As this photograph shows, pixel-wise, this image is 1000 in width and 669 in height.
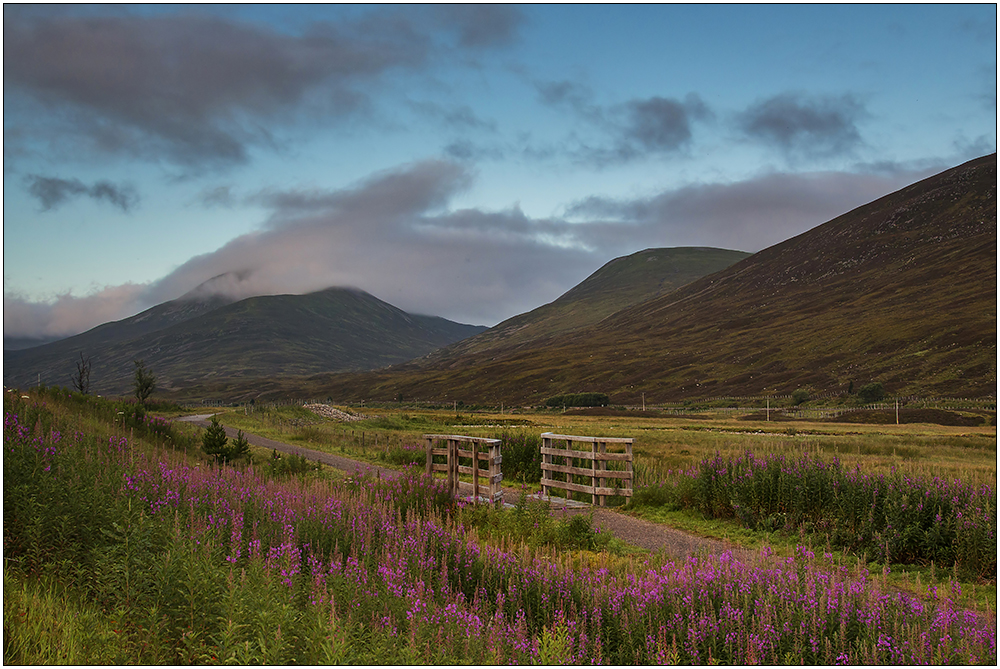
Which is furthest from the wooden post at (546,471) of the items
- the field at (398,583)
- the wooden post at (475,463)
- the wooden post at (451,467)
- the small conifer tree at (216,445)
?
the small conifer tree at (216,445)

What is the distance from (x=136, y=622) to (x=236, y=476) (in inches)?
202

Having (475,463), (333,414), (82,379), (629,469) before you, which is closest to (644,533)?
(629,469)

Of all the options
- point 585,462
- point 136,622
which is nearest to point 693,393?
point 585,462

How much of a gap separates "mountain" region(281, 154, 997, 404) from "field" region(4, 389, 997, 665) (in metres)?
68.4

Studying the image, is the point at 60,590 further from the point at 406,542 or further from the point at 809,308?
the point at 809,308

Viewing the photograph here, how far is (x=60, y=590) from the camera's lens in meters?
6.14

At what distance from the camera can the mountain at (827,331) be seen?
97.9 m

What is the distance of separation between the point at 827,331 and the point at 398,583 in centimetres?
13401

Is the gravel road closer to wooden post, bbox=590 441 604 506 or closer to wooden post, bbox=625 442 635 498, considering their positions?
wooden post, bbox=590 441 604 506

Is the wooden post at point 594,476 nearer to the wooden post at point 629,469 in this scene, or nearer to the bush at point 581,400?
the wooden post at point 629,469

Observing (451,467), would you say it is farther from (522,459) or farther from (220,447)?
(220,447)

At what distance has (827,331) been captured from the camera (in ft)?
411

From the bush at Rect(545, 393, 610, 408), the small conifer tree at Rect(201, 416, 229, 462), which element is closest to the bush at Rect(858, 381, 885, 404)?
the bush at Rect(545, 393, 610, 408)

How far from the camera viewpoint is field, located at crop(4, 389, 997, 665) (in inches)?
194
